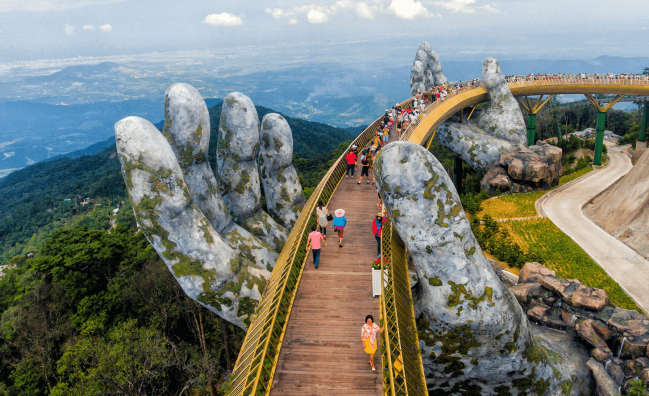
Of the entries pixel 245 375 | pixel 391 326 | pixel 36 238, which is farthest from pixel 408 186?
pixel 36 238

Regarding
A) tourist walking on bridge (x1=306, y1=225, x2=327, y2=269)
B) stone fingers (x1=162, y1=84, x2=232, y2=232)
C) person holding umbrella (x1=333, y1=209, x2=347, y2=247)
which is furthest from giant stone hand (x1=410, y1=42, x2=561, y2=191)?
tourist walking on bridge (x1=306, y1=225, x2=327, y2=269)

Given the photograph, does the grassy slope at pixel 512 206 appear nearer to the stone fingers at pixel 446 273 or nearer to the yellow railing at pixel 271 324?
the stone fingers at pixel 446 273

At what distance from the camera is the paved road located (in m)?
20.9

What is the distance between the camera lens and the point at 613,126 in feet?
213

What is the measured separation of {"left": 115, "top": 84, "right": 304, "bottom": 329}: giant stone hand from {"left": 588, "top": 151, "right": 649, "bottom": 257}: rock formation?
764 inches

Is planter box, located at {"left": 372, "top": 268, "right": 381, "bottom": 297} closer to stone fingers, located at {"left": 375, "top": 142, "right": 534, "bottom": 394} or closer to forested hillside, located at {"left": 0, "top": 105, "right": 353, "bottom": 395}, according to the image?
stone fingers, located at {"left": 375, "top": 142, "right": 534, "bottom": 394}

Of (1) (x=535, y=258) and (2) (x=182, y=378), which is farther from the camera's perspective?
(1) (x=535, y=258)

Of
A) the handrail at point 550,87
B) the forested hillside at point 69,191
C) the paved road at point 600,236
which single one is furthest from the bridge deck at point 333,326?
the forested hillside at point 69,191

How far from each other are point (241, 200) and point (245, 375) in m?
13.0

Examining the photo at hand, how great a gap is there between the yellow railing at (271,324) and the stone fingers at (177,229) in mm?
2865

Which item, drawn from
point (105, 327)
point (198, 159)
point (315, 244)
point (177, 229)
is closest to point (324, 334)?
point (315, 244)

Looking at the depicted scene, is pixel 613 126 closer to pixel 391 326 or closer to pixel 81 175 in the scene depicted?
pixel 391 326

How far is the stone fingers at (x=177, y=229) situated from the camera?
13.9 m

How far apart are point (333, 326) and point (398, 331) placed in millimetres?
1827
